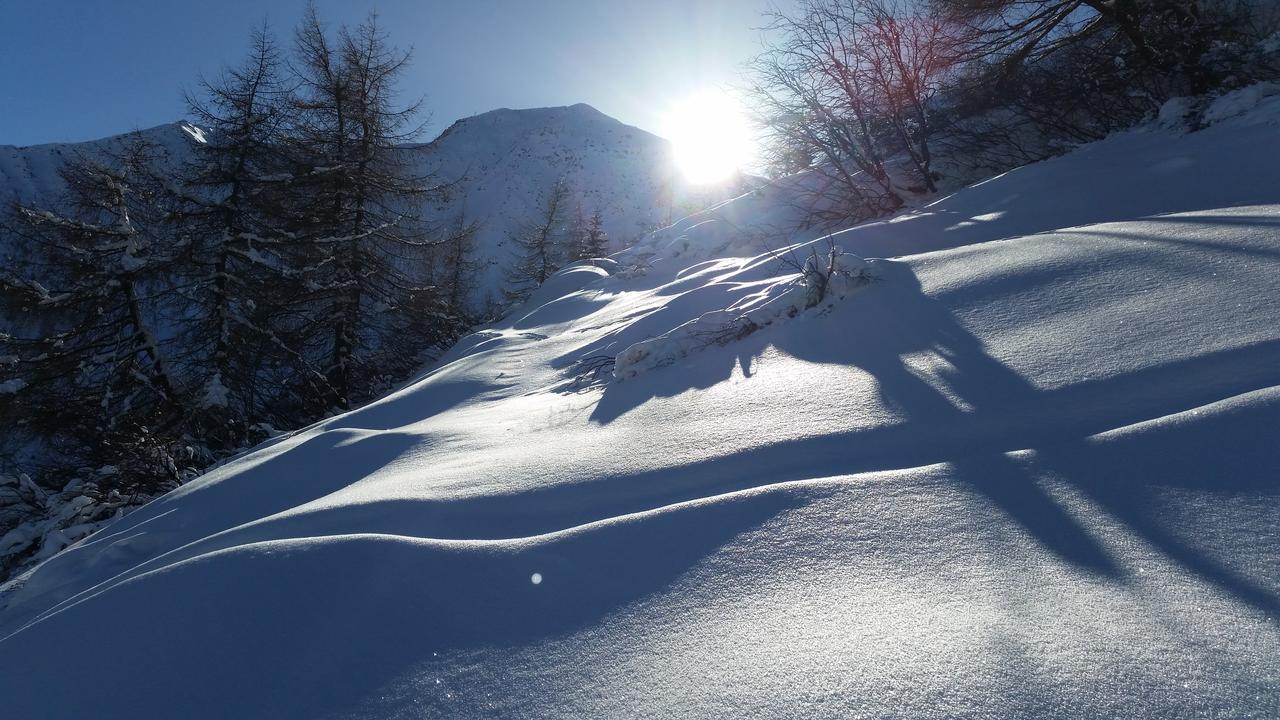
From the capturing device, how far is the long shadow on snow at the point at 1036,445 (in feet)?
3.94

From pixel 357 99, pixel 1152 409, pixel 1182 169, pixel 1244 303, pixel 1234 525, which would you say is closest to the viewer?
pixel 1234 525

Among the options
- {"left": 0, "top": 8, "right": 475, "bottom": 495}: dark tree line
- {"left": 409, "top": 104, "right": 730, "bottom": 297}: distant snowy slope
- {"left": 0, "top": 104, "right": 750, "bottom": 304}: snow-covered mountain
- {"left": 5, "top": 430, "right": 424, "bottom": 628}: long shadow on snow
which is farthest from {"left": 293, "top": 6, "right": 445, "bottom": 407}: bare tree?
{"left": 409, "top": 104, "right": 730, "bottom": 297}: distant snowy slope

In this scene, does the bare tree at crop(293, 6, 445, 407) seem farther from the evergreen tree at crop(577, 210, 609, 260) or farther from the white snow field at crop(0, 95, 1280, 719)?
the evergreen tree at crop(577, 210, 609, 260)

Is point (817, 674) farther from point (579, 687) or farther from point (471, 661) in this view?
point (471, 661)

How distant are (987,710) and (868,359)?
1910mm

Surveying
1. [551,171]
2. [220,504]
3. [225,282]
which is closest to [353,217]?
[225,282]

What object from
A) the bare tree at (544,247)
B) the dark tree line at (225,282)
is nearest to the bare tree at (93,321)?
the dark tree line at (225,282)

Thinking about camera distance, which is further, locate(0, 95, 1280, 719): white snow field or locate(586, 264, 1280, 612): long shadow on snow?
locate(586, 264, 1280, 612): long shadow on snow

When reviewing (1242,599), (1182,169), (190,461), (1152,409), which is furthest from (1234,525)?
(190,461)

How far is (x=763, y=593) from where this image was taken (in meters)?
1.24

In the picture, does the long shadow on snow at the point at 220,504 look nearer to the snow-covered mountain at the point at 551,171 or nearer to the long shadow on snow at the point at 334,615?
the long shadow on snow at the point at 334,615

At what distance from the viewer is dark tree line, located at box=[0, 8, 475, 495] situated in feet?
23.7

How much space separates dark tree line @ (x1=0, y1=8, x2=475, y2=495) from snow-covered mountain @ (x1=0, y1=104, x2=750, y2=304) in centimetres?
1720

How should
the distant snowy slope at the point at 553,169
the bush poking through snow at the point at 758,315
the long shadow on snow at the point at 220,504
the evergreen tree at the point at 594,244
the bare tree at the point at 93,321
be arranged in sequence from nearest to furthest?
1. the long shadow on snow at the point at 220,504
2. the bush poking through snow at the point at 758,315
3. the bare tree at the point at 93,321
4. the evergreen tree at the point at 594,244
5. the distant snowy slope at the point at 553,169
